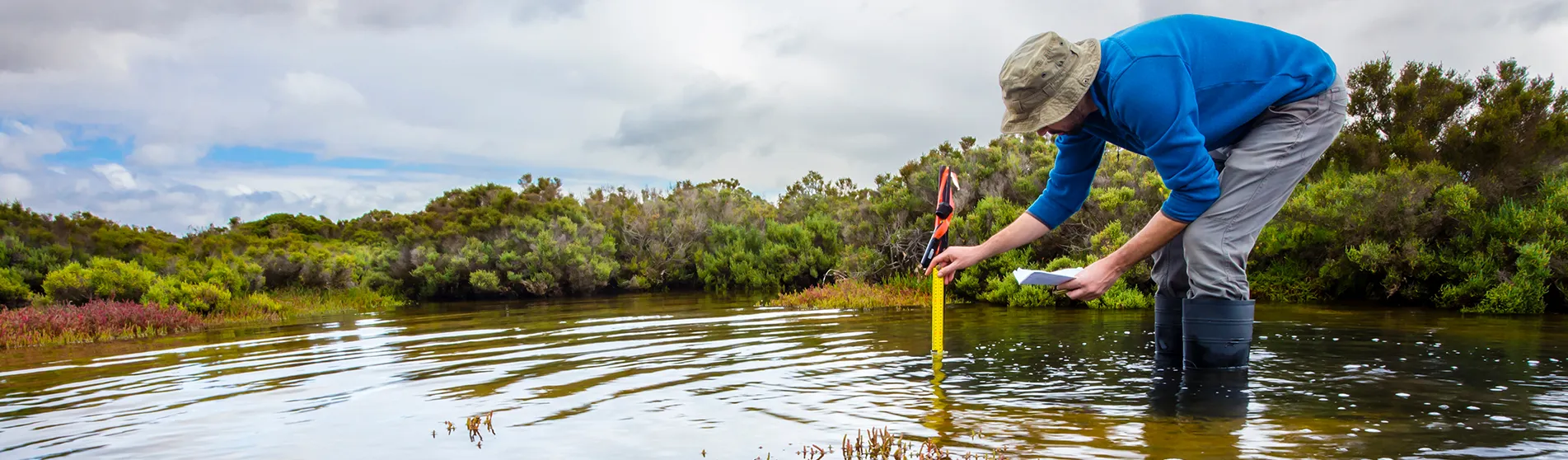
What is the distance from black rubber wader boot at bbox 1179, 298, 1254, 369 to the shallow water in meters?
0.13

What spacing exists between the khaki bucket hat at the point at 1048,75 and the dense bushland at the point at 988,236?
7831 millimetres

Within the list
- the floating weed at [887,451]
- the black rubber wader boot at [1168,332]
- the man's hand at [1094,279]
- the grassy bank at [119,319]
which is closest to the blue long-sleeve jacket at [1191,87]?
the man's hand at [1094,279]

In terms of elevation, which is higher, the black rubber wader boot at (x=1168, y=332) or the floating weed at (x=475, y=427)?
the black rubber wader boot at (x=1168, y=332)

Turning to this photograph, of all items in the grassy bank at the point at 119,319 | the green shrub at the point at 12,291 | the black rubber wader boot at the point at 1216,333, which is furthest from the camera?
the green shrub at the point at 12,291

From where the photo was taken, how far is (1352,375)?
4.91m

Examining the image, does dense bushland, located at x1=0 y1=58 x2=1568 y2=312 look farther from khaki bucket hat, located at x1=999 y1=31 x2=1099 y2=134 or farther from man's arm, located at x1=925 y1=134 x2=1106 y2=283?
khaki bucket hat, located at x1=999 y1=31 x2=1099 y2=134

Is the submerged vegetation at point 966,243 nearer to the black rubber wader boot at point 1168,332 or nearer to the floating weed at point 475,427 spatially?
the black rubber wader boot at point 1168,332

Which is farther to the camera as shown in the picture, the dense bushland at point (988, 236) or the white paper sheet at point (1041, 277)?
the dense bushland at point (988, 236)

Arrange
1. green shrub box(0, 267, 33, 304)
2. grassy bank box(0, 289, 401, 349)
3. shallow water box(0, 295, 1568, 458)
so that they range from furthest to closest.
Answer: green shrub box(0, 267, 33, 304) < grassy bank box(0, 289, 401, 349) < shallow water box(0, 295, 1568, 458)

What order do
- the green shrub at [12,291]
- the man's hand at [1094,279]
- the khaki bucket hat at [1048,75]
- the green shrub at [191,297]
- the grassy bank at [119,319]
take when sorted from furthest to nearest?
the green shrub at [12,291] → the green shrub at [191,297] → the grassy bank at [119,319] → the man's hand at [1094,279] → the khaki bucket hat at [1048,75]

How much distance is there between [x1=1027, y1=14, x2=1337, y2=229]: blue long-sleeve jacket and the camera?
3688 mm

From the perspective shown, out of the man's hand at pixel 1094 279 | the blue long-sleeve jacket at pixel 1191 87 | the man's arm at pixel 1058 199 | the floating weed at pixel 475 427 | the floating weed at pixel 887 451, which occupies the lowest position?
the floating weed at pixel 475 427

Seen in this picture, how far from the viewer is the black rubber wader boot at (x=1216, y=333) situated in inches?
171

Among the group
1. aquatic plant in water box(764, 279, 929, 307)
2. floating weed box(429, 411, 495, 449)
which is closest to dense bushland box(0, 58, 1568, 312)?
aquatic plant in water box(764, 279, 929, 307)
